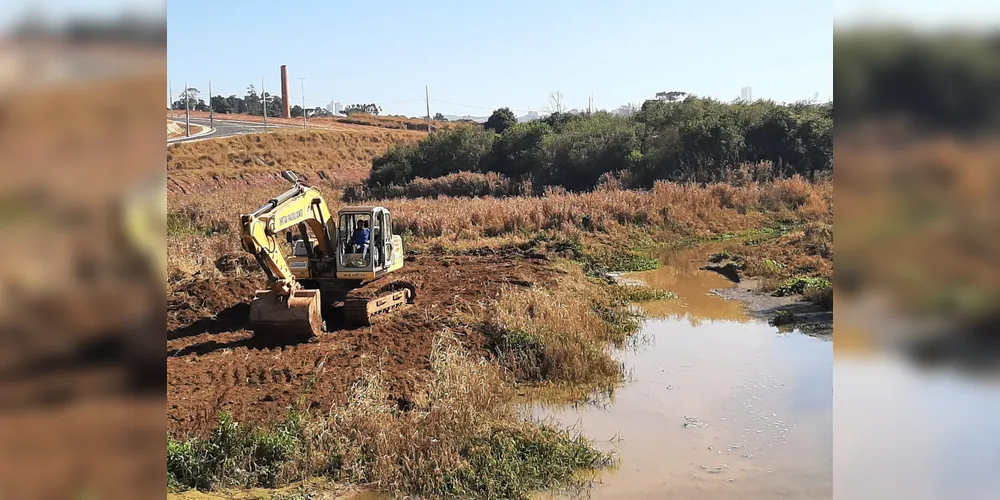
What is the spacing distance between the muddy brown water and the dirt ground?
Answer: 2.47m
